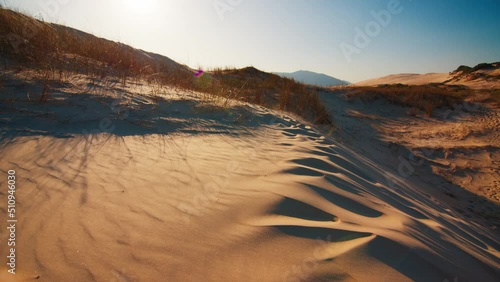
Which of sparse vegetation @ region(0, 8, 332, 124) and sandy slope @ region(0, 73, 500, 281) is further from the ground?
sparse vegetation @ region(0, 8, 332, 124)

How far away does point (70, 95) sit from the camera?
350 centimetres

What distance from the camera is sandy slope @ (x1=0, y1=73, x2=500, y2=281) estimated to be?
117 cm

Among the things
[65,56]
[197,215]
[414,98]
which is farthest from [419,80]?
[197,215]

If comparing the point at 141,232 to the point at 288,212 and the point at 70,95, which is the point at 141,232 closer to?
the point at 288,212

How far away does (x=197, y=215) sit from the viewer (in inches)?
61.7

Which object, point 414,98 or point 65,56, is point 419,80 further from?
point 65,56

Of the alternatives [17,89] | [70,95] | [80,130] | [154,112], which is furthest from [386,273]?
[17,89]

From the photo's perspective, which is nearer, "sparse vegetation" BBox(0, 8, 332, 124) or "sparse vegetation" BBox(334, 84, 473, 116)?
"sparse vegetation" BBox(0, 8, 332, 124)

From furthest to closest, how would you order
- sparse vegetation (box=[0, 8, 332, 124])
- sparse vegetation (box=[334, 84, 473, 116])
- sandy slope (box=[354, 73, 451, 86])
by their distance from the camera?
sandy slope (box=[354, 73, 451, 86])
sparse vegetation (box=[334, 84, 473, 116])
sparse vegetation (box=[0, 8, 332, 124])

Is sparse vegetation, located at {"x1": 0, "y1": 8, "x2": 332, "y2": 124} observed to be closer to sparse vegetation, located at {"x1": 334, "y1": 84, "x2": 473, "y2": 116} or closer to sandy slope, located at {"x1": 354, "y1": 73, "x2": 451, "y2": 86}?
sparse vegetation, located at {"x1": 334, "y1": 84, "x2": 473, "y2": 116}

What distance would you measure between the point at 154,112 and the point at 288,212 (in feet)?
9.59

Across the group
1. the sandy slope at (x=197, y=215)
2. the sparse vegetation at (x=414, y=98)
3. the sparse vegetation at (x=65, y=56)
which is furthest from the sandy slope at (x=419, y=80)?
the sandy slope at (x=197, y=215)

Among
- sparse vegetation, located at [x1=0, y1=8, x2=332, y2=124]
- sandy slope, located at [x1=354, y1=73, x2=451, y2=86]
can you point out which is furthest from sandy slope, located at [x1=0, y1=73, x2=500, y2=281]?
sandy slope, located at [x1=354, y1=73, x2=451, y2=86]

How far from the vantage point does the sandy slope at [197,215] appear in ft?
3.84
